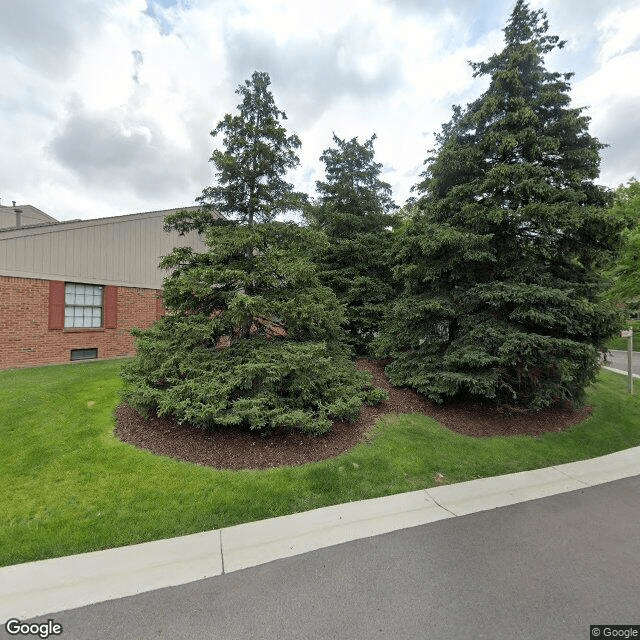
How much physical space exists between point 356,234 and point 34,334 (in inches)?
392

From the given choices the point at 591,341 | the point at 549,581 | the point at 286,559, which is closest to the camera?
the point at 549,581

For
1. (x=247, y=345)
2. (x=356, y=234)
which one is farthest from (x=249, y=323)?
(x=356, y=234)

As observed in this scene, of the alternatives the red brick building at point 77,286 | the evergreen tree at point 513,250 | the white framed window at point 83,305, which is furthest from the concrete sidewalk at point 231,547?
the white framed window at point 83,305

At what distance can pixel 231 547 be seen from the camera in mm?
3029

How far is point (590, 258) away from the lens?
22.3 ft

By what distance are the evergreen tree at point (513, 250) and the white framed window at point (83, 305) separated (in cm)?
988

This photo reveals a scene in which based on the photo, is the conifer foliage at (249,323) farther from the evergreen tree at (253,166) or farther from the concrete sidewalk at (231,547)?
the concrete sidewalk at (231,547)

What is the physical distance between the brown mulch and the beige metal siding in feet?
22.0

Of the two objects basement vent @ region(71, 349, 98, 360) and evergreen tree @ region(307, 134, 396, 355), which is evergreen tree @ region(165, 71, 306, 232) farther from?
basement vent @ region(71, 349, 98, 360)

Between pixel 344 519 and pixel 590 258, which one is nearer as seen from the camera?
pixel 344 519

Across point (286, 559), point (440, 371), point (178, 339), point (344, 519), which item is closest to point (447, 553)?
point (344, 519)

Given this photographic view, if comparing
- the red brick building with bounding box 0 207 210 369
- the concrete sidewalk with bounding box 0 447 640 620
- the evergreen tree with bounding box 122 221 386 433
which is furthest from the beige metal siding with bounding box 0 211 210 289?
the concrete sidewalk with bounding box 0 447 640 620

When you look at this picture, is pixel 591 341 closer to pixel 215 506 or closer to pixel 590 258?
pixel 590 258

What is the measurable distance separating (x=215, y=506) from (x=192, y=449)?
1306 millimetres
